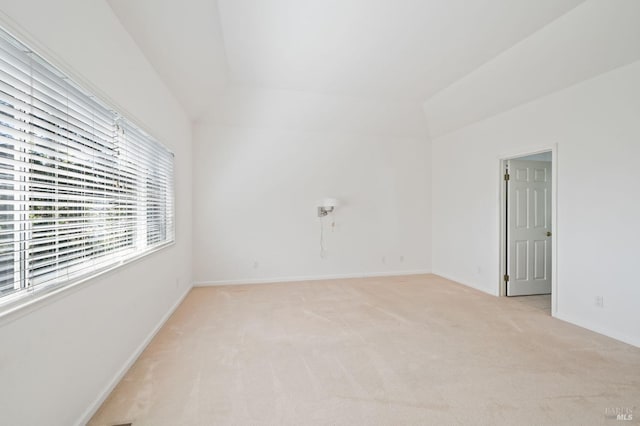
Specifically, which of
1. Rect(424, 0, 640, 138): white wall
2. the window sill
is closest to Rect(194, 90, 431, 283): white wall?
Rect(424, 0, 640, 138): white wall

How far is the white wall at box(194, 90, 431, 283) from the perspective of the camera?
4496mm

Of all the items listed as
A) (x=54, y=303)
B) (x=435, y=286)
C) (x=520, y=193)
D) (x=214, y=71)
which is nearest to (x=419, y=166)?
(x=520, y=193)

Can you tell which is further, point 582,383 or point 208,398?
point 582,383

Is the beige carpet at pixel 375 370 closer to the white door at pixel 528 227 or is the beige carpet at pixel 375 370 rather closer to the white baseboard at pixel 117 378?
the white baseboard at pixel 117 378

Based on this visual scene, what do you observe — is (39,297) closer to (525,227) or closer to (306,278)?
(306,278)

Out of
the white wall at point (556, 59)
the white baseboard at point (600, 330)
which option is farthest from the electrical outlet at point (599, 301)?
the white wall at point (556, 59)

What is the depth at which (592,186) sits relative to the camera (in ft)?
9.45

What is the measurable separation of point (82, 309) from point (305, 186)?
11.9 ft

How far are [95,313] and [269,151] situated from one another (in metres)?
3.50

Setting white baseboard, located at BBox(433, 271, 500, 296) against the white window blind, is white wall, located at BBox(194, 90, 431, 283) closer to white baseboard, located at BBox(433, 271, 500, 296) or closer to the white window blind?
white baseboard, located at BBox(433, 271, 500, 296)

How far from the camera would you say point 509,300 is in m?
3.81

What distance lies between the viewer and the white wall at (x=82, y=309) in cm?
118

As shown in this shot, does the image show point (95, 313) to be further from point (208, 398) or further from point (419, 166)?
point (419, 166)

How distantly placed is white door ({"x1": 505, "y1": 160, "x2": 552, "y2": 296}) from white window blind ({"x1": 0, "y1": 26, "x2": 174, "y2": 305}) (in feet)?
15.5
